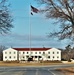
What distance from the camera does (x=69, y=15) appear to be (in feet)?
129

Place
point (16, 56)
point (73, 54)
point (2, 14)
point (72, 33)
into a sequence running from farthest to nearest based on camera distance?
point (16, 56)
point (73, 54)
point (72, 33)
point (2, 14)

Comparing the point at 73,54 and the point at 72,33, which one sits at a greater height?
the point at 72,33

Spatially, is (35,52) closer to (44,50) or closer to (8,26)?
(44,50)

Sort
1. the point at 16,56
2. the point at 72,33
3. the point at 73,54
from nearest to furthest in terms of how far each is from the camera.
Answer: the point at 72,33
the point at 73,54
the point at 16,56

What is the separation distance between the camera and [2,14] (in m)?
30.9

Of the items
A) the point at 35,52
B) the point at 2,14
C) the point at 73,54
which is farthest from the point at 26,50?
the point at 2,14

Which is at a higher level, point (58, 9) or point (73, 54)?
point (58, 9)

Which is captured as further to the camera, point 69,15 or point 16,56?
point 16,56

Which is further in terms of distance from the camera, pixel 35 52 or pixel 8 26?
pixel 35 52

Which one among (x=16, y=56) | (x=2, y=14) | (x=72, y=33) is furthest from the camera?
(x=16, y=56)

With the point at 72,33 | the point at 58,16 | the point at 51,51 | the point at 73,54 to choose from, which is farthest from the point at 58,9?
the point at 51,51

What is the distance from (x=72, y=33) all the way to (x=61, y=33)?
1.92m

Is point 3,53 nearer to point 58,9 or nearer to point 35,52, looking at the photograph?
point 35,52

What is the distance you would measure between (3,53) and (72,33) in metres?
143
